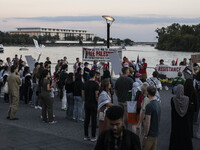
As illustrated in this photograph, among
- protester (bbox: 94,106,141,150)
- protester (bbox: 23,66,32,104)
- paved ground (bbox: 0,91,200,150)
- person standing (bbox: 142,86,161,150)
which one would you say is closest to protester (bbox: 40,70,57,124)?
paved ground (bbox: 0,91,200,150)

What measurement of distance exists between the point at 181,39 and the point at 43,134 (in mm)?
81599

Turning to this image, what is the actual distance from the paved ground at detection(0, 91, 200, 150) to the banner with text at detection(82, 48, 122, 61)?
656cm

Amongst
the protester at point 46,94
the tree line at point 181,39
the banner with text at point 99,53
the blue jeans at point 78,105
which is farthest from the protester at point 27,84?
the tree line at point 181,39

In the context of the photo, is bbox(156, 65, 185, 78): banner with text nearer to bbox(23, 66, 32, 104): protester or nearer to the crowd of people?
the crowd of people

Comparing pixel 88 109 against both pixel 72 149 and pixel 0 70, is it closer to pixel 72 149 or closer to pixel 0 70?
pixel 72 149

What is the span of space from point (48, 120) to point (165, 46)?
88163 mm

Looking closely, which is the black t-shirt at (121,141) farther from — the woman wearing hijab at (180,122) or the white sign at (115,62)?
the white sign at (115,62)

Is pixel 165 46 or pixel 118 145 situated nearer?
pixel 118 145

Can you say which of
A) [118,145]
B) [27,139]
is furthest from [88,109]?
[118,145]

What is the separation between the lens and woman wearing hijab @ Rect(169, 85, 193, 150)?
18.9 ft

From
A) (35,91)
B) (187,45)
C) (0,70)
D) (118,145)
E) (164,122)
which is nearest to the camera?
(118,145)

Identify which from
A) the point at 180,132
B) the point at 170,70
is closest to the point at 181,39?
the point at 170,70

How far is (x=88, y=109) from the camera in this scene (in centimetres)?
732

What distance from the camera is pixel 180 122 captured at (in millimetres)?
5918
